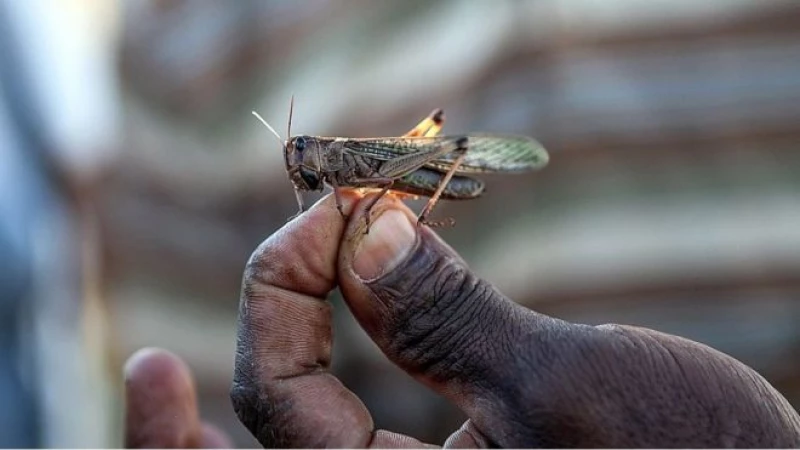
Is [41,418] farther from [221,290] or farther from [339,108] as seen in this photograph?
[339,108]

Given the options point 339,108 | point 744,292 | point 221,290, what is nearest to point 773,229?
point 744,292

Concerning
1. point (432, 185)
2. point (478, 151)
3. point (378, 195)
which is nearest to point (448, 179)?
point (432, 185)

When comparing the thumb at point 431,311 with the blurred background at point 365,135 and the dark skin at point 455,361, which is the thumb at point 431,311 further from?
the blurred background at point 365,135

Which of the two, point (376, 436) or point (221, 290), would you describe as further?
point (221, 290)

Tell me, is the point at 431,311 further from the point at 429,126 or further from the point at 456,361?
the point at 429,126

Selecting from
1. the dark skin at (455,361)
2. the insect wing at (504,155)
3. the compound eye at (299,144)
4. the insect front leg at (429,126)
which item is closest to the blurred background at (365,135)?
the insect front leg at (429,126)

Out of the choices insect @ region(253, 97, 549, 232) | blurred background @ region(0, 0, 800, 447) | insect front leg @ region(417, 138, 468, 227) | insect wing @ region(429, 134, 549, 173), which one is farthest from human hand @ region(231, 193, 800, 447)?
blurred background @ region(0, 0, 800, 447)

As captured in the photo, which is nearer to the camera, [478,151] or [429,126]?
[478,151]
